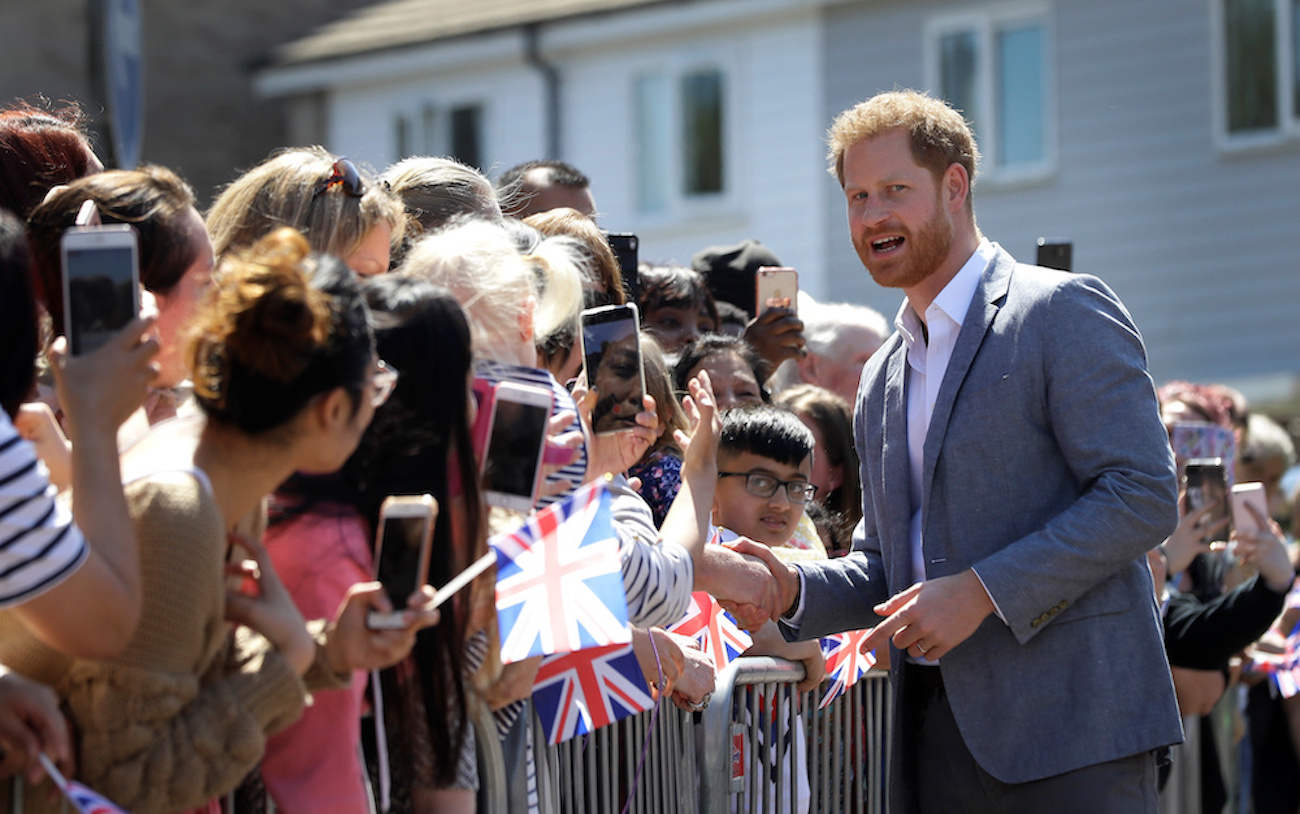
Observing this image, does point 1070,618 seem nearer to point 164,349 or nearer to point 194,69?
point 164,349

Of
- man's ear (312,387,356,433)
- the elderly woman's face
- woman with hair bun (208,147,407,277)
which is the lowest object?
man's ear (312,387,356,433)

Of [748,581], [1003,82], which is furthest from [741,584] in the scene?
[1003,82]

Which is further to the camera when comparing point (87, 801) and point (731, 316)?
point (731, 316)

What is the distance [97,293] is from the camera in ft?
7.48

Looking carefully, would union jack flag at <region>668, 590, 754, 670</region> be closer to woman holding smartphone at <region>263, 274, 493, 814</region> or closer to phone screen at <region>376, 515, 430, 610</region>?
woman holding smartphone at <region>263, 274, 493, 814</region>

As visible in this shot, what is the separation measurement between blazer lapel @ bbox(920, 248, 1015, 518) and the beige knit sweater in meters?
1.93

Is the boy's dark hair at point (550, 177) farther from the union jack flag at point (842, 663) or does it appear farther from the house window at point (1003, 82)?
the house window at point (1003, 82)

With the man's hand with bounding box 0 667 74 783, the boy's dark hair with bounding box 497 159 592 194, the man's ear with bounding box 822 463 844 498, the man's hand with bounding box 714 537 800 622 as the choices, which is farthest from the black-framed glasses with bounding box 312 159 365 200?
the man's ear with bounding box 822 463 844 498

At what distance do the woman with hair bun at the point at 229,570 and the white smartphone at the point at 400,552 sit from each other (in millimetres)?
18

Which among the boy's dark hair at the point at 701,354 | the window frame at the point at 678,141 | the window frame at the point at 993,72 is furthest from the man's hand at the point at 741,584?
the window frame at the point at 678,141

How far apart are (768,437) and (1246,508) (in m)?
2.17

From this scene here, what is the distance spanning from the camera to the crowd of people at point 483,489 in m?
2.21

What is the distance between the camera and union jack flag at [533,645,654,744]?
3.21 m

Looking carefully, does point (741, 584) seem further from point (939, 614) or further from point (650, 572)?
point (650, 572)
